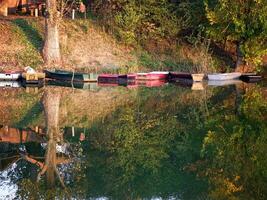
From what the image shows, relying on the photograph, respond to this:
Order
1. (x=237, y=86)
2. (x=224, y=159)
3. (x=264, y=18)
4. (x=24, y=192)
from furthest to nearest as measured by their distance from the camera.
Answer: (x=264, y=18)
(x=237, y=86)
(x=224, y=159)
(x=24, y=192)

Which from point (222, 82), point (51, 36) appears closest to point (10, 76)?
point (51, 36)

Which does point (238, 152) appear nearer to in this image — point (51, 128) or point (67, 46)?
point (51, 128)

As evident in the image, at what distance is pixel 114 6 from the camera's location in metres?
33.5

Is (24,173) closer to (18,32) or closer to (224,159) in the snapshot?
(224,159)

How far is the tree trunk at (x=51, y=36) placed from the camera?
29.3 meters

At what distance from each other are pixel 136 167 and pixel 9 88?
11.5 m

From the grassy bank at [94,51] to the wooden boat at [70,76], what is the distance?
1768 millimetres

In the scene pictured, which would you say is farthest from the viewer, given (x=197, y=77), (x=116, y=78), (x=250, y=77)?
(x=250, y=77)

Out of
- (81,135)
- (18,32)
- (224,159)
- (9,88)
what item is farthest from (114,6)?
(224,159)

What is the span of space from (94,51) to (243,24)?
751 cm

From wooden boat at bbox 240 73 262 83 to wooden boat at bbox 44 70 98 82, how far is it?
778cm

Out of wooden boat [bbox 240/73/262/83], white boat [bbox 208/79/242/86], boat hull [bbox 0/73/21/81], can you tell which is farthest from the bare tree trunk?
wooden boat [bbox 240/73/262/83]

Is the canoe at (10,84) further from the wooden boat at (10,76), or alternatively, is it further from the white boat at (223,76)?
the white boat at (223,76)

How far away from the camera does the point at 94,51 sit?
30.8 metres
